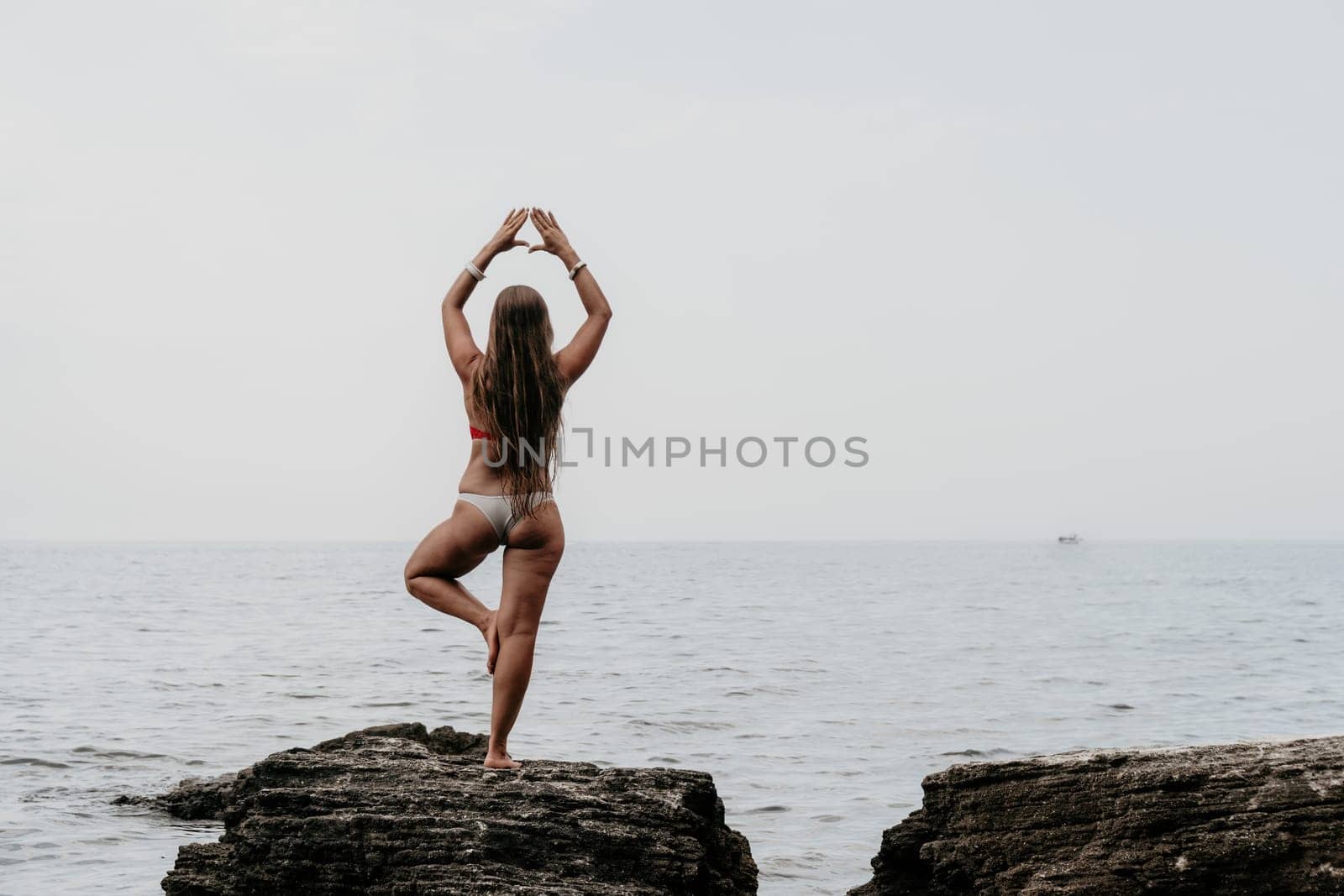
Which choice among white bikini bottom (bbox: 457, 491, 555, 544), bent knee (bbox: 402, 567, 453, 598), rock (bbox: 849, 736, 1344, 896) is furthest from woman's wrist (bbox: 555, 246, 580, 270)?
rock (bbox: 849, 736, 1344, 896)

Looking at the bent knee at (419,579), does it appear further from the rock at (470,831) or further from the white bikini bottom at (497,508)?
the rock at (470,831)

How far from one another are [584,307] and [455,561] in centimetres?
162

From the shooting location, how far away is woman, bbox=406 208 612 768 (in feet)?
22.5

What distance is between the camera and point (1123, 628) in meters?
38.1

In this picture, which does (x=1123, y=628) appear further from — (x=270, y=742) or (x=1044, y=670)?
(x=270, y=742)

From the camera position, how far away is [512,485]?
6.87 meters

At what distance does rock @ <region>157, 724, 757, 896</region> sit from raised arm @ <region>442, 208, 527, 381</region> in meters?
2.37

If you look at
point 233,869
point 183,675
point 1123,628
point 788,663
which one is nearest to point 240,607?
point 183,675

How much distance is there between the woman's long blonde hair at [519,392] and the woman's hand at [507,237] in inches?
15.2

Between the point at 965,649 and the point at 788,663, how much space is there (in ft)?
20.2

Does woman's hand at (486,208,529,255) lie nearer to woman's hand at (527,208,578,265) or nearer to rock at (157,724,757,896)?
woman's hand at (527,208,578,265)

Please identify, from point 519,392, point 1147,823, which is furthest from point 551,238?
point 1147,823

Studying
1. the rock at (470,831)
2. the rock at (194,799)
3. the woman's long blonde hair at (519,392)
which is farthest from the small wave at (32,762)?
the woman's long blonde hair at (519,392)

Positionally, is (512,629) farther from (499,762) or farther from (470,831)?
(470,831)
